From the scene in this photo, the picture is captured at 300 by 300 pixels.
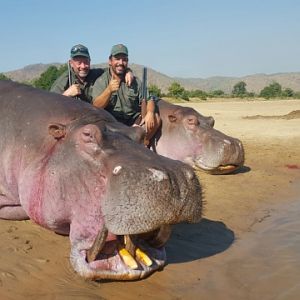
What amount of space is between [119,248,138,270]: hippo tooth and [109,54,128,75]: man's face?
148 inches

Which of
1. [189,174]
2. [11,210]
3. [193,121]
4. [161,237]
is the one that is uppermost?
[189,174]

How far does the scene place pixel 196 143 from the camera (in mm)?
7320

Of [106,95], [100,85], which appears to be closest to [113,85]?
[106,95]

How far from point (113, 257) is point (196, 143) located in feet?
13.8

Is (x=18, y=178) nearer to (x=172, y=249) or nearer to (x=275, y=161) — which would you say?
(x=172, y=249)

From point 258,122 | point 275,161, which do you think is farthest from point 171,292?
point 258,122

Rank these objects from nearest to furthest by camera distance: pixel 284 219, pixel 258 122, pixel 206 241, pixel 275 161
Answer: pixel 206 241 → pixel 284 219 → pixel 275 161 → pixel 258 122

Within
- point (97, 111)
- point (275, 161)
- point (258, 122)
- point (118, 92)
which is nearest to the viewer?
point (97, 111)

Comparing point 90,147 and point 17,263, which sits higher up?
point 90,147

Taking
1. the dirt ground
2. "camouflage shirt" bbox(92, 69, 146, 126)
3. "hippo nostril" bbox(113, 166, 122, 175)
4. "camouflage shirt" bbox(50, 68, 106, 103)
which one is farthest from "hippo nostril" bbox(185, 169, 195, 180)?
"camouflage shirt" bbox(92, 69, 146, 126)

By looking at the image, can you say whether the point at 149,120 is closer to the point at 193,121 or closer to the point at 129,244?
the point at 193,121

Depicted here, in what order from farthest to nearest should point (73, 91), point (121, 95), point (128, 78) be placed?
point (121, 95) → point (128, 78) → point (73, 91)

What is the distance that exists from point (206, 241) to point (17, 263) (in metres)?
1.69

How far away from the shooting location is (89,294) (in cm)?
322
